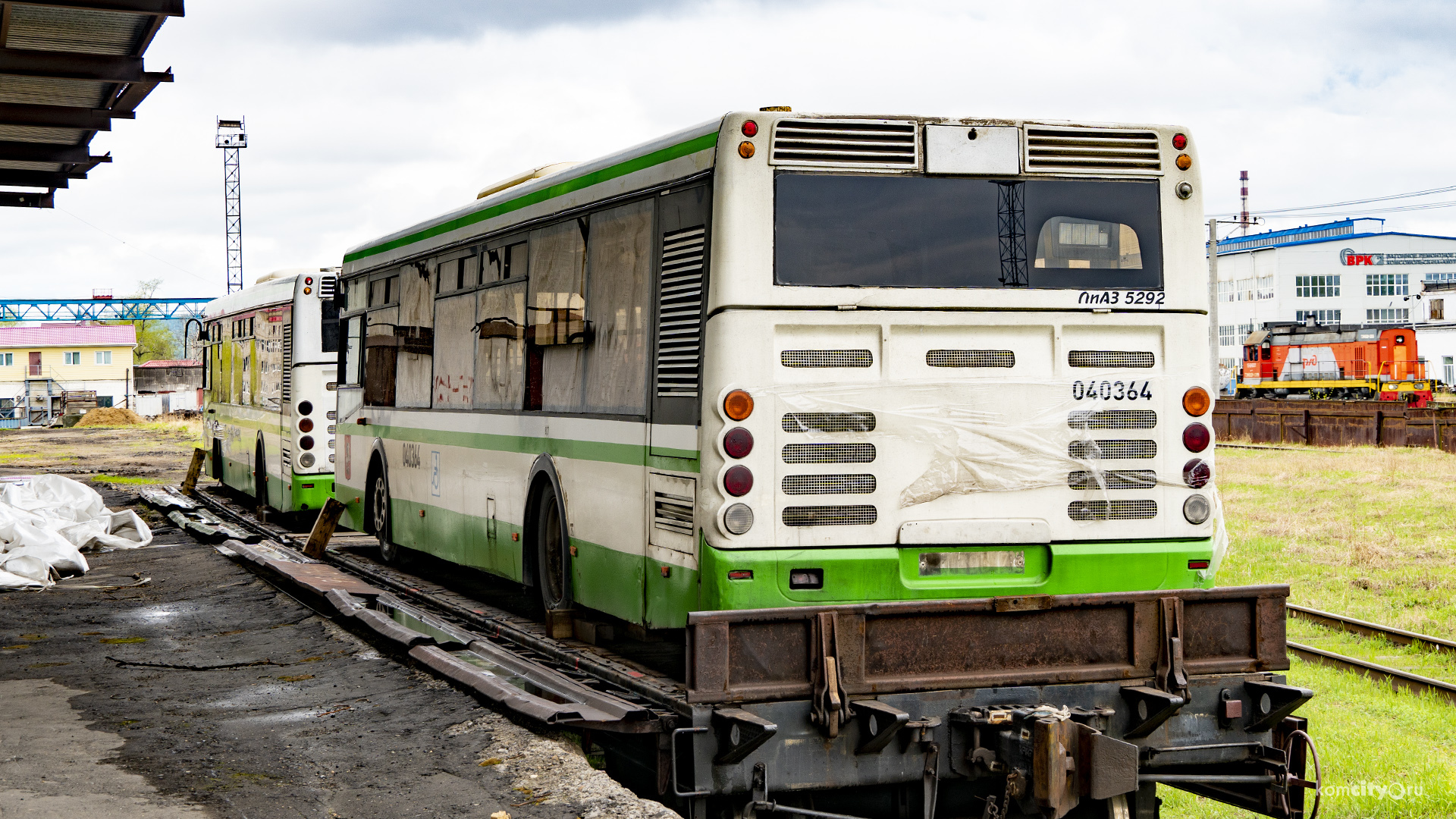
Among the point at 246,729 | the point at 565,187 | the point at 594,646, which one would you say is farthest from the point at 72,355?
the point at 246,729

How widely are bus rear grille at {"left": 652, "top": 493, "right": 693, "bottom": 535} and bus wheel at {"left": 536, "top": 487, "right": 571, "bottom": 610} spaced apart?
1911 millimetres

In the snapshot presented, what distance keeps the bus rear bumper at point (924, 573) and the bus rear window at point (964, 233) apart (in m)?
1.30

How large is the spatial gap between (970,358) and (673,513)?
1.69m

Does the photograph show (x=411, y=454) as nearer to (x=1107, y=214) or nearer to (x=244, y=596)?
(x=244, y=596)

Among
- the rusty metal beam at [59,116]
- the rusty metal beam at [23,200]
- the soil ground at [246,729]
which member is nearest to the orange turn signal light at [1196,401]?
the soil ground at [246,729]

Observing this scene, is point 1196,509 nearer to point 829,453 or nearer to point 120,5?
point 829,453

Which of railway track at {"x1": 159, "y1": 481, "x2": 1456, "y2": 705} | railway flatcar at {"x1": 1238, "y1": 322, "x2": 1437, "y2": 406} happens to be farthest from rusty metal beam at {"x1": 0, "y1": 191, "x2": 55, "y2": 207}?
railway flatcar at {"x1": 1238, "y1": 322, "x2": 1437, "y2": 406}

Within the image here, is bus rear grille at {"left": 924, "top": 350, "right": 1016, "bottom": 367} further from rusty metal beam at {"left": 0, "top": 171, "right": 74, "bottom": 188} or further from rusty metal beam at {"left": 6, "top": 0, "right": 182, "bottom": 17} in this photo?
rusty metal beam at {"left": 0, "top": 171, "right": 74, "bottom": 188}

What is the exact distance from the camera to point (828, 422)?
7000 millimetres

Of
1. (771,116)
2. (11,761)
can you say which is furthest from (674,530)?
(11,761)

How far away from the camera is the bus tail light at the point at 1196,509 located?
7.46m

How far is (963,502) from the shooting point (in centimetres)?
717

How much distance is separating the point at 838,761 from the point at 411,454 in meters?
7.62

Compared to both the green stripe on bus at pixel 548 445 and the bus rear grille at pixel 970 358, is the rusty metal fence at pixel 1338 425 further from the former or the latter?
the bus rear grille at pixel 970 358
